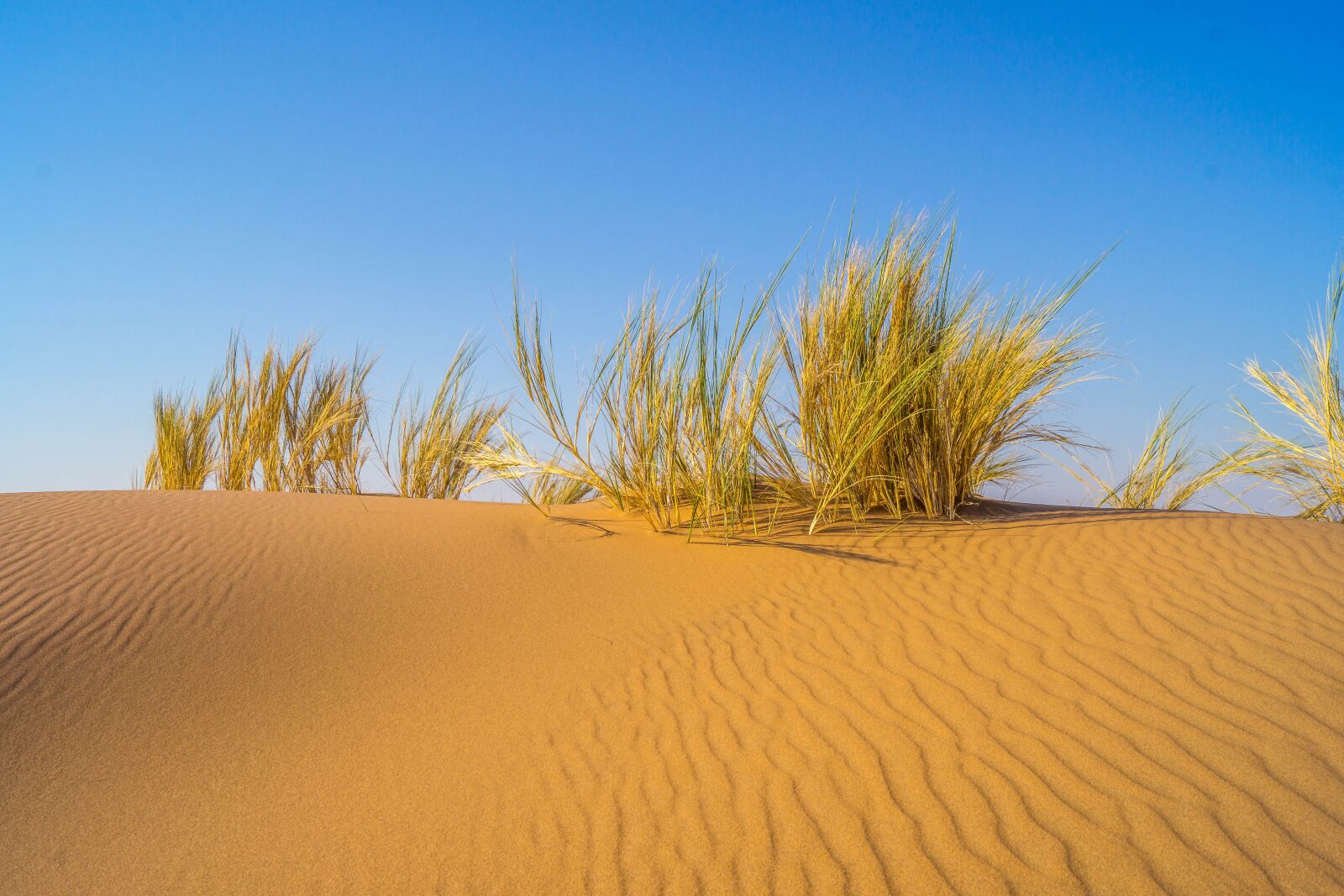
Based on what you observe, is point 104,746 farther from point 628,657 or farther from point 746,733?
point 746,733

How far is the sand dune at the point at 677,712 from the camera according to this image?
7.88ft

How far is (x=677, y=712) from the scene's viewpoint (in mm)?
3146

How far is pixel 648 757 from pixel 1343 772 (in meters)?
2.41

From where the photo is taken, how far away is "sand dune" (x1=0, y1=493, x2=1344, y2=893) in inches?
94.6

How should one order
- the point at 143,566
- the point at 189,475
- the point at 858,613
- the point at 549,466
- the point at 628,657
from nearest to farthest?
the point at 628,657 → the point at 858,613 → the point at 143,566 → the point at 549,466 → the point at 189,475

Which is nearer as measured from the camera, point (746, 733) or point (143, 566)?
point (746, 733)

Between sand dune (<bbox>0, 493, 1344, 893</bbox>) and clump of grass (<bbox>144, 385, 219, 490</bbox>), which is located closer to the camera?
sand dune (<bbox>0, 493, 1344, 893</bbox>)

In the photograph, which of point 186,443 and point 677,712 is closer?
point 677,712

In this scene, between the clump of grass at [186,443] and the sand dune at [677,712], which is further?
the clump of grass at [186,443]

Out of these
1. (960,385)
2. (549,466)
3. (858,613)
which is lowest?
(858,613)

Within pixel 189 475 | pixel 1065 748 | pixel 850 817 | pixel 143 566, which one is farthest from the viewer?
pixel 189 475

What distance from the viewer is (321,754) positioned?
297 cm

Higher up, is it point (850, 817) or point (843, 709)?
point (843, 709)

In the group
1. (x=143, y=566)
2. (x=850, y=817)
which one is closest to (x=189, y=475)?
(x=143, y=566)
